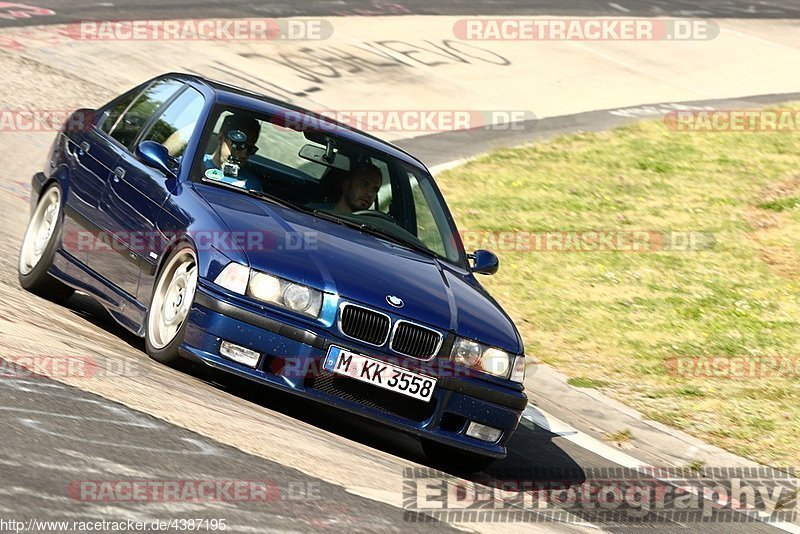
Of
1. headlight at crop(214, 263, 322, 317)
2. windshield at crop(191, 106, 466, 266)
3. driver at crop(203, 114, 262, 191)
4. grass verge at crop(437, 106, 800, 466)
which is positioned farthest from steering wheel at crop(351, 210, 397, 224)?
grass verge at crop(437, 106, 800, 466)

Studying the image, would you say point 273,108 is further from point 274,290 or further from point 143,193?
point 274,290

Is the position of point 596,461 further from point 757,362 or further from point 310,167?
point 757,362

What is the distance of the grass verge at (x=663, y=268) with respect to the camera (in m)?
10.3

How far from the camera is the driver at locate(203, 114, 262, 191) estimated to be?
7.94 meters

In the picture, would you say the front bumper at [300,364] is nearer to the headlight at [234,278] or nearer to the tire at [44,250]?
the headlight at [234,278]

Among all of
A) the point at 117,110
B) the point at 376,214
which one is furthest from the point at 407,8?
the point at 376,214

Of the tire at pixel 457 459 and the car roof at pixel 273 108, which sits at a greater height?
the car roof at pixel 273 108

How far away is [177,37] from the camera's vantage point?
21484 millimetres

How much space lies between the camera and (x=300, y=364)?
22.2 ft

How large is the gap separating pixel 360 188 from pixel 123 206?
1424 mm

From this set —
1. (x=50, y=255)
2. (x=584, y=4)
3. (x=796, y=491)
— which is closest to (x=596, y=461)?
(x=796, y=491)

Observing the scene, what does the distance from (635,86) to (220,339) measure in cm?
1753

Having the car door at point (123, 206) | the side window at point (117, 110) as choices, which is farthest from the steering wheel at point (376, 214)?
the side window at point (117, 110)

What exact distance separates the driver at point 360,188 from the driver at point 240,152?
0.55 metres
